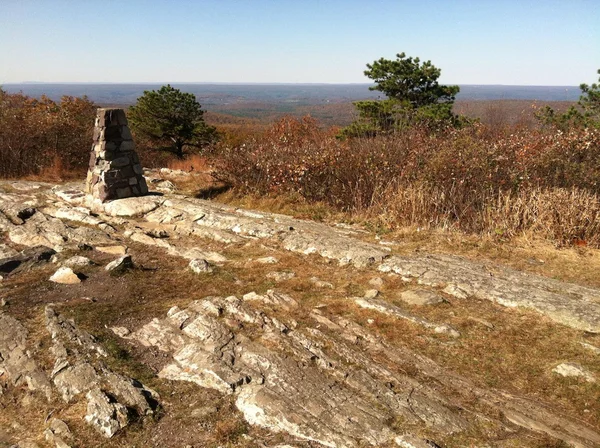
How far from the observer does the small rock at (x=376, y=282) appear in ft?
20.9

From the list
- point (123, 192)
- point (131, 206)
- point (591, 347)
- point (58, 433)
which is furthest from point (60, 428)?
point (123, 192)

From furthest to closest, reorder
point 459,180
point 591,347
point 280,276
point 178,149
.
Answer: point 178,149 < point 459,180 < point 280,276 < point 591,347

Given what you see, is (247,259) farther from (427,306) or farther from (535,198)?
(535,198)

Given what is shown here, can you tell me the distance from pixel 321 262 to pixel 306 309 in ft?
6.00

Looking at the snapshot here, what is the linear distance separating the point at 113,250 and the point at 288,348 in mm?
4814

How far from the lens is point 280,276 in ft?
22.0

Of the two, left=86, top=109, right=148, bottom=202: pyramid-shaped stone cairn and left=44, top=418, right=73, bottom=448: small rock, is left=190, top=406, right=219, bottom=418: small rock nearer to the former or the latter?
left=44, top=418, right=73, bottom=448: small rock

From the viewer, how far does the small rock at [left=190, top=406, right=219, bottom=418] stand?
366 centimetres

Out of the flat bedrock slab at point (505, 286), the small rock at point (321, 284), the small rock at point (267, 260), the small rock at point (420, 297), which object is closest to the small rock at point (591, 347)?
the flat bedrock slab at point (505, 286)

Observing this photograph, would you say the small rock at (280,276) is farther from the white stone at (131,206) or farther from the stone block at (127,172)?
the stone block at (127,172)

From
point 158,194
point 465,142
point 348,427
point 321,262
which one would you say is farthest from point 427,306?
point 158,194

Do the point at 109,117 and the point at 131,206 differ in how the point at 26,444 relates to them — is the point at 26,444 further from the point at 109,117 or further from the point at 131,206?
the point at 109,117

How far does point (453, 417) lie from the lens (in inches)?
145

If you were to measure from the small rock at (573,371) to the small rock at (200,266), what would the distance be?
488 cm
